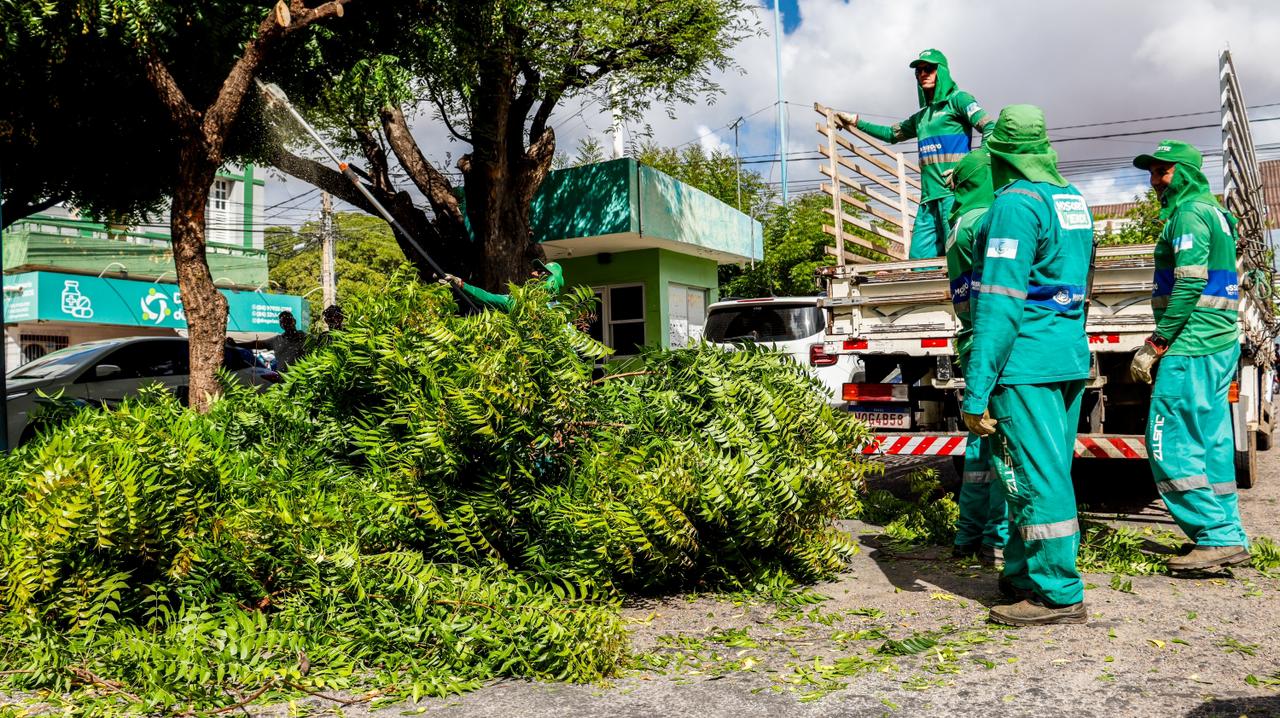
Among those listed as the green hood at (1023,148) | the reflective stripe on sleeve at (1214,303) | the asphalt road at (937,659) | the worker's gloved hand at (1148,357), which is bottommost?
the asphalt road at (937,659)

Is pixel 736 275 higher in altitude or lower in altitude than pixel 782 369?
higher

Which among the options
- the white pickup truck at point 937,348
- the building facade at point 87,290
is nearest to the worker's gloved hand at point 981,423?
the white pickup truck at point 937,348

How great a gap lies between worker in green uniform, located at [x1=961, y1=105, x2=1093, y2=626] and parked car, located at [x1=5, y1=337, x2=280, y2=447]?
8628 millimetres

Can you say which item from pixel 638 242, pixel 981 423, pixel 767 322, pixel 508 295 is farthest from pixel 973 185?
pixel 638 242

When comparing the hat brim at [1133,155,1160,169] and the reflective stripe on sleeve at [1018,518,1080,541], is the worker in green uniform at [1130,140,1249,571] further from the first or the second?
the reflective stripe on sleeve at [1018,518,1080,541]

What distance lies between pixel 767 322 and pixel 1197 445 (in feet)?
24.5

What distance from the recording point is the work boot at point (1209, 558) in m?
4.93

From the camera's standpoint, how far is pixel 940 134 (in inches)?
265

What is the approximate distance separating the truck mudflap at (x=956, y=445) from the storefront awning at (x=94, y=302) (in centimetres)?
2307

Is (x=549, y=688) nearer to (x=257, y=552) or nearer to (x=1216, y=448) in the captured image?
(x=257, y=552)

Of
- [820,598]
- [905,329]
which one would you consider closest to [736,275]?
[905,329]

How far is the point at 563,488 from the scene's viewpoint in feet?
14.2

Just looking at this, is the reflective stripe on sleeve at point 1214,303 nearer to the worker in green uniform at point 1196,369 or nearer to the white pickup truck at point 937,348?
the worker in green uniform at point 1196,369

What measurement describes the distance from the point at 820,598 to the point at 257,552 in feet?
8.62
